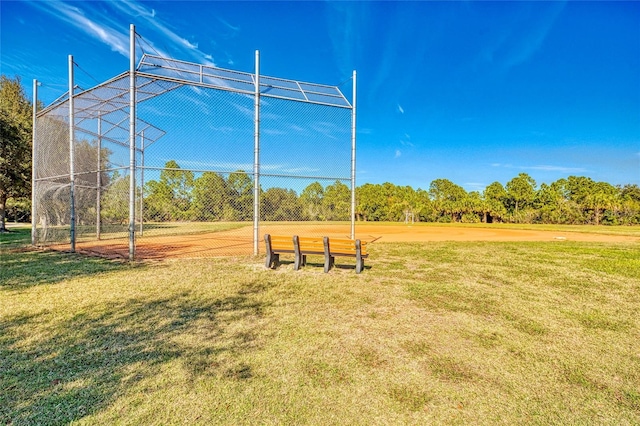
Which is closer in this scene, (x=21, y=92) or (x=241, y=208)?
(x=241, y=208)

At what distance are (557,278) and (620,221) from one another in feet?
141

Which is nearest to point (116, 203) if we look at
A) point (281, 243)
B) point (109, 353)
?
point (281, 243)

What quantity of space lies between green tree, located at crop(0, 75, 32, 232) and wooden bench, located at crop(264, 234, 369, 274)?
609 inches

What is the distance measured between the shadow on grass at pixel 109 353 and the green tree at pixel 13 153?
16111 millimetres

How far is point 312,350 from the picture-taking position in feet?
10.5

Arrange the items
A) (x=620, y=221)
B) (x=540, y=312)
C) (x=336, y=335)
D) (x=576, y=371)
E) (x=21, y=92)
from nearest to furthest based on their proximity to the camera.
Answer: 1. (x=576, y=371)
2. (x=336, y=335)
3. (x=540, y=312)
4. (x=21, y=92)
5. (x=620, y=221)

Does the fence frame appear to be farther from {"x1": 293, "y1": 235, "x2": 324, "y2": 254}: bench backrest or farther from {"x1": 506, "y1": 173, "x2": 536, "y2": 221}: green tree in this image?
{"x1": 506, "y1": 173, "x2": 536, "y2": 221}: green tree

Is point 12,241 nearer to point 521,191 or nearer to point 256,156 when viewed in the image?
point 256,156

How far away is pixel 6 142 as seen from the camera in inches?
584

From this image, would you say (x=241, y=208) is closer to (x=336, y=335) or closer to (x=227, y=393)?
(x=336, y=335)

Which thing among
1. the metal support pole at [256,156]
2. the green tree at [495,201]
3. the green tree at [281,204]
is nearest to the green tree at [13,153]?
the green tree at [281,204]

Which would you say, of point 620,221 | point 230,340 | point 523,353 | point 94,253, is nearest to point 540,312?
point 523,353

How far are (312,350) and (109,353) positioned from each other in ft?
6.32

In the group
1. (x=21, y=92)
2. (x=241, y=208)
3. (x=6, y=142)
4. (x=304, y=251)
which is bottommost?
(x=304, y=251)
